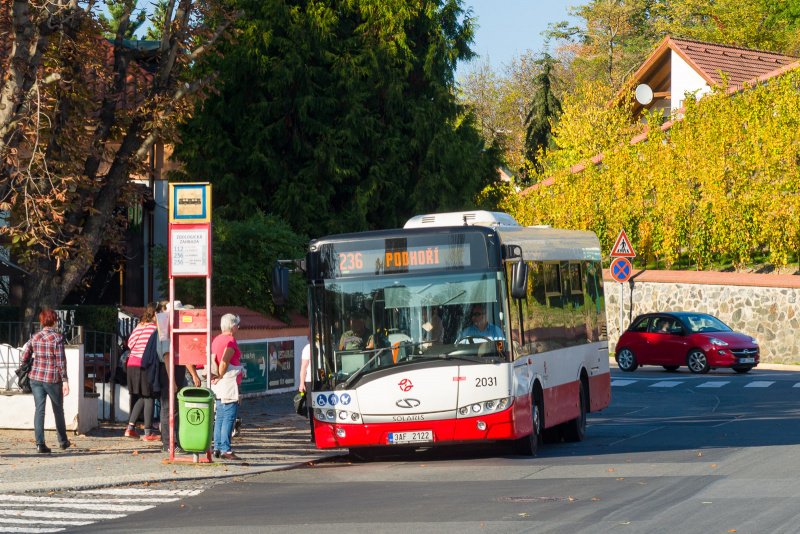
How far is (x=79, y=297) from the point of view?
109ft

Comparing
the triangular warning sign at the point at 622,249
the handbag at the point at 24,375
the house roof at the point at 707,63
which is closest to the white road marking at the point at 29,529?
the handbag at the point at 24,375

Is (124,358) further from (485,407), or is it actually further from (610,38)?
(610,38)

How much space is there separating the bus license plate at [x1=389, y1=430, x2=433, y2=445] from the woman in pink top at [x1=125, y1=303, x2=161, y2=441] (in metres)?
4.26

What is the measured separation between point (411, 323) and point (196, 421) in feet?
8.97

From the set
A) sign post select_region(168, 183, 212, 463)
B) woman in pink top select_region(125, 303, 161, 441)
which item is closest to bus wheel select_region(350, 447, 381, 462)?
sign post select_region(168, 183, 212, 463)

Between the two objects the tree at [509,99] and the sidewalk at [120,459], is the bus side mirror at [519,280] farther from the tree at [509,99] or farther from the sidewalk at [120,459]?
the tree at [509,99]

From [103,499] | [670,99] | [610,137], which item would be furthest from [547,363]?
[670,99]

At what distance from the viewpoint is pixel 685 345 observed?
35531mm

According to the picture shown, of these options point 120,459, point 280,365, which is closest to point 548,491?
point 120,459

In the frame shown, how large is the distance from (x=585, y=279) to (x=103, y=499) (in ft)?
30.4

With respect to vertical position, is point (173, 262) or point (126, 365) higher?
point (173, 262)

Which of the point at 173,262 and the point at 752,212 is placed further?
the point at 752,212

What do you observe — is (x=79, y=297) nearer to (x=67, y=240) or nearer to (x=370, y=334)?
(x=67, y=240)

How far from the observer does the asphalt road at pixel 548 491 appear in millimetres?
11078
